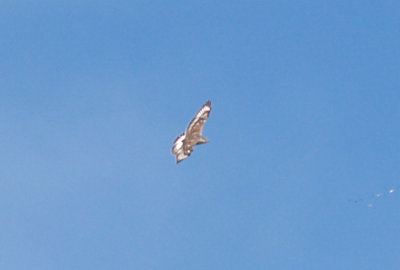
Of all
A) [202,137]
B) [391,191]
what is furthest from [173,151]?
[391,191]

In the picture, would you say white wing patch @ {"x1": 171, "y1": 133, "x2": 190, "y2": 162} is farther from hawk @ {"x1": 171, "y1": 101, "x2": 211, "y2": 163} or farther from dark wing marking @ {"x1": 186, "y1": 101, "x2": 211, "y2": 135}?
dark wing marking @ {"x1": 186, "y1": 101, "x2": 211, "y2": 135}

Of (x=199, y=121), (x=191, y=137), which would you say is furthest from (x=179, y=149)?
(x=199, y=121)

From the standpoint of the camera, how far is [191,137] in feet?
186

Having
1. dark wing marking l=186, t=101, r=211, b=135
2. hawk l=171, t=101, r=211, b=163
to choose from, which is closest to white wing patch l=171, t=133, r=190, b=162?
hawk l=171, t=101, r=211, b=163

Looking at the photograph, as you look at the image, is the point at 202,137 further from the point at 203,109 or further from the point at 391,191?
the point at 391,191

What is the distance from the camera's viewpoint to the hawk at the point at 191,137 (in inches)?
2217

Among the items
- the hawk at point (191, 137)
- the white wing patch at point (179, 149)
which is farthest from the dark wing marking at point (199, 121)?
the white wing patch at point (179, 149)

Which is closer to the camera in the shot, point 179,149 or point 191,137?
point 191,137

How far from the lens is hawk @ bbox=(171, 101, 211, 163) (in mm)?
56312

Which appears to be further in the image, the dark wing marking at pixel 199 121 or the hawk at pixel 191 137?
the dark wing marking at pixel 199 121

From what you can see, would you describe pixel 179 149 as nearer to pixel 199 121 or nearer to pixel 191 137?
pixel 191 137

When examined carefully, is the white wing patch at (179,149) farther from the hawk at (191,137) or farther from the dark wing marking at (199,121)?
the dark wing marking at (199,121)

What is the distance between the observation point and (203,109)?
58375 millimetres

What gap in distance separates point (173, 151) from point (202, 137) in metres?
3.01
